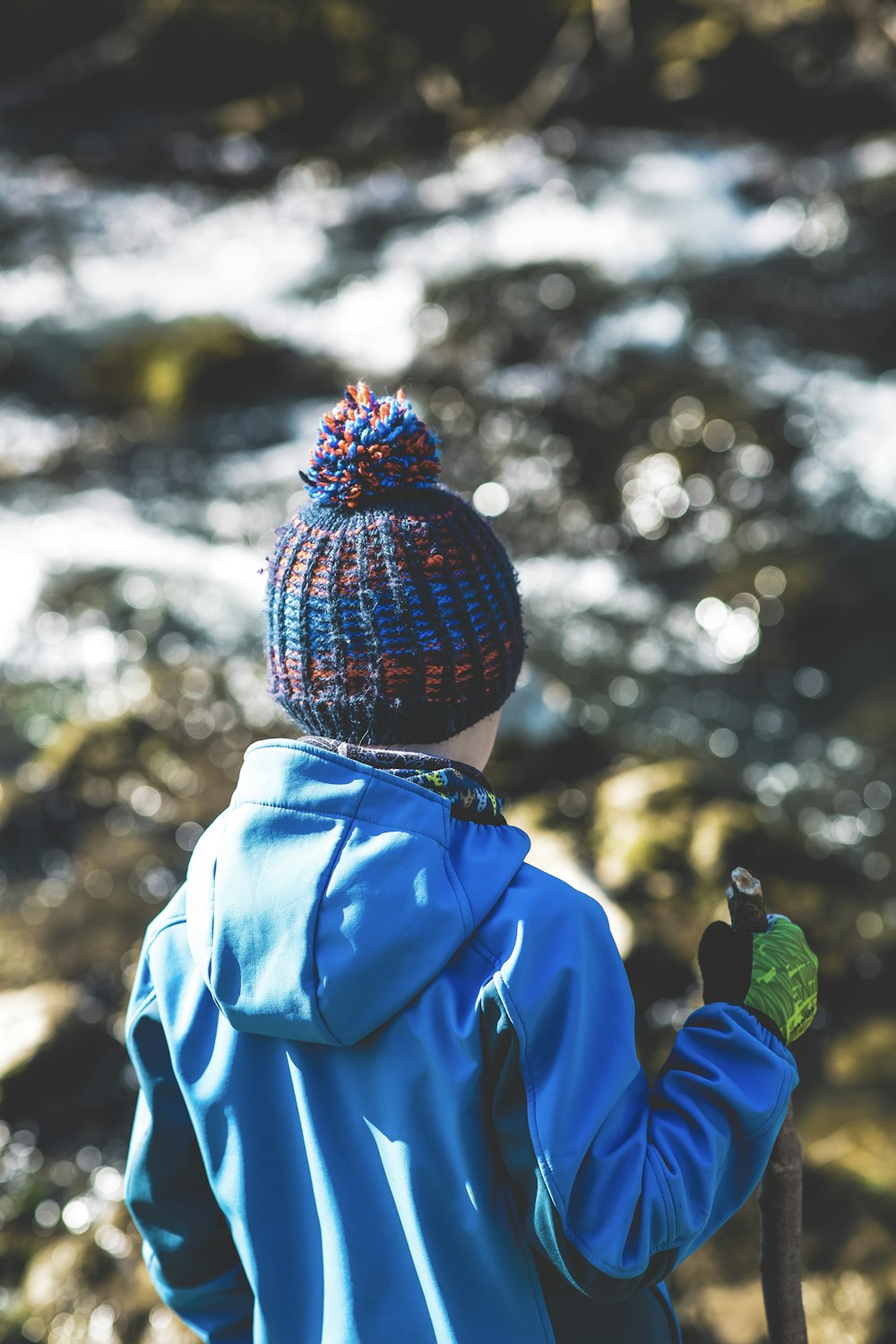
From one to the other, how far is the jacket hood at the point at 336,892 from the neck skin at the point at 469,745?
0.42 ft

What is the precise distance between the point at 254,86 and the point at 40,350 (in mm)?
7682

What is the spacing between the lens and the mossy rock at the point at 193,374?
922 centimetres

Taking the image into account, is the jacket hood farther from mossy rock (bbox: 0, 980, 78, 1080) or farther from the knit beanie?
mossy rock (bbox: 0, 980, 78, 1080)

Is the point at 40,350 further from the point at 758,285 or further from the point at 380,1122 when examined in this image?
the point at 380,1122

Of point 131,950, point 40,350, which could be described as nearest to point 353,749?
point 131,950

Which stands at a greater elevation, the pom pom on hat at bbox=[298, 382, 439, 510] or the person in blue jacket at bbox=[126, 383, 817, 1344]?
the pom pom on hat at bbox=[298, 382, 439, 510]

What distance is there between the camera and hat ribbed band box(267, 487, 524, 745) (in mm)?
1451

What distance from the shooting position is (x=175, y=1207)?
178cm

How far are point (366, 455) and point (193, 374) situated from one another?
327 inches

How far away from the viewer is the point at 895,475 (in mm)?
7309

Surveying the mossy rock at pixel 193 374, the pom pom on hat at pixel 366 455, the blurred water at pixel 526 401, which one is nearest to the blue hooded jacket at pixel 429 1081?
the pom pom on hat at pixel 366 455

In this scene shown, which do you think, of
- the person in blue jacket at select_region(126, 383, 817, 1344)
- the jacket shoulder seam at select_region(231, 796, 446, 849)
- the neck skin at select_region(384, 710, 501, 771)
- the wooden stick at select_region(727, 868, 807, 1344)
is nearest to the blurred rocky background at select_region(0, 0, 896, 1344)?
the wooden stick at select_region(727, 868, 807, 1344)

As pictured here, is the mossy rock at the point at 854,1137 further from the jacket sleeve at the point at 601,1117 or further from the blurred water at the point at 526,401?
the blurred water at the point at 526,401

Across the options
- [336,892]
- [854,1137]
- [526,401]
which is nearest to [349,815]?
[336,892]
